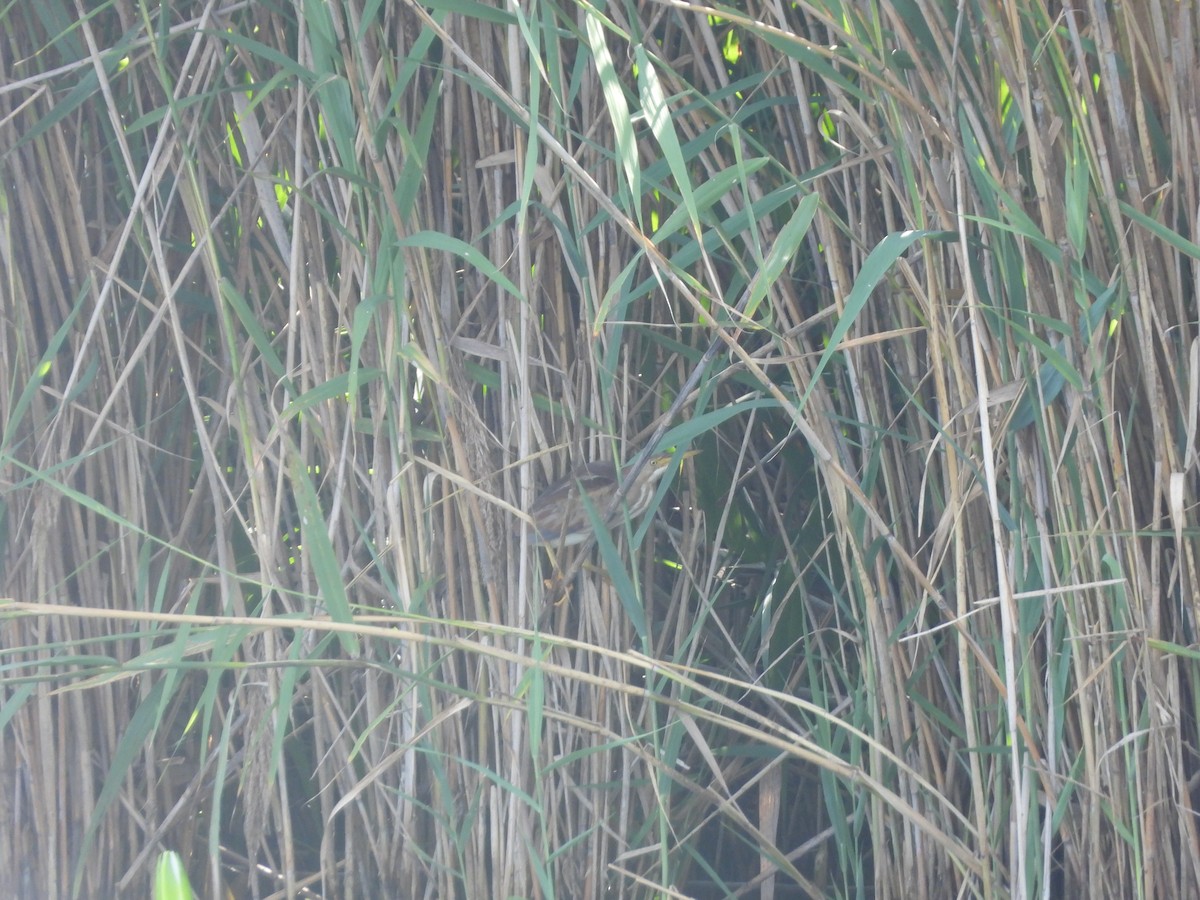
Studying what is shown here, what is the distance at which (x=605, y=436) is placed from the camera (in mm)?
1843

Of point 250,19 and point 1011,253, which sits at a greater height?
point 250,19

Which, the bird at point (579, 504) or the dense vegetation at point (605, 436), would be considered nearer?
the dense vegetation at point (605, 436)

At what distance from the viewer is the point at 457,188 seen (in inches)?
77.8

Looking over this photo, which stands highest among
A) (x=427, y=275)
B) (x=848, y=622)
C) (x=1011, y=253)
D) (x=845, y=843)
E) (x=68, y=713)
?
(x=427, y=275)

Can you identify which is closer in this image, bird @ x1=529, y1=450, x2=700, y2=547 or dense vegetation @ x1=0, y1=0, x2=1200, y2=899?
dense vegetation @ x1=0, y1=0, x2=1200, y2=899

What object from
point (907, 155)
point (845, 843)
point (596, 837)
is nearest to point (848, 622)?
point (845, 843)

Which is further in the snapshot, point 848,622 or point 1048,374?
point 848,622

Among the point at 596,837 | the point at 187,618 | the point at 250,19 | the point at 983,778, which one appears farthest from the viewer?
the point at 250,19

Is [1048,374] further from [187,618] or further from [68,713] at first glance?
[68,713]

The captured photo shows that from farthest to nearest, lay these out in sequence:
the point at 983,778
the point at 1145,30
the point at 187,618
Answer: the point at 983,778
the point at 1145,30
the point at 187,618

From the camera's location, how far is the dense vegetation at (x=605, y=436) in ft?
4.86

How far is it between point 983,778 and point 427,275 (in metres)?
1.10

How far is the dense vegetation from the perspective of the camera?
1.48 m

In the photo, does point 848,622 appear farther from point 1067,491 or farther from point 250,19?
point 250,19
